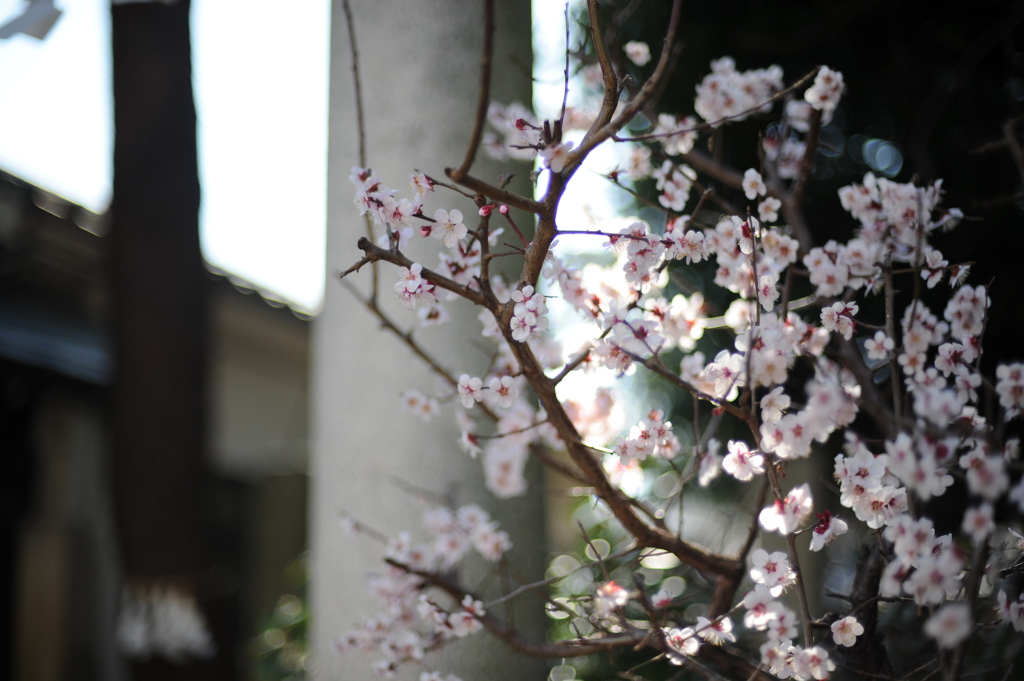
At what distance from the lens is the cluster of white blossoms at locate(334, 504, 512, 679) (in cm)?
100

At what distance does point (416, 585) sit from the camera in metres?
1.08

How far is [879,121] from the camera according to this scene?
183 centimetres

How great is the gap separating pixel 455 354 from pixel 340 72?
603 millimetres

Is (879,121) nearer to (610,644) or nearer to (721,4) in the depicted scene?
(721,4)

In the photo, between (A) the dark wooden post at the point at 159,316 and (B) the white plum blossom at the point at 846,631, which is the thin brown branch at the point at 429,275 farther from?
(A) the dark wooden post at the point at 159,316

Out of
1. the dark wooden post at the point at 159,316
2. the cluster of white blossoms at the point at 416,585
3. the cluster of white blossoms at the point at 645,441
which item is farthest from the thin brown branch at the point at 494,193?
the dark wooden post at the point at 159,316

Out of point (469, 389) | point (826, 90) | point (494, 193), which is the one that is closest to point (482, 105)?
point (494, 193)

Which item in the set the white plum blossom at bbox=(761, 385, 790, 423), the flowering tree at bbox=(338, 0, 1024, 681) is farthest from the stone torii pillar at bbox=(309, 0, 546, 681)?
the white plum blossom at bbox=(761, 385, 790, 423)

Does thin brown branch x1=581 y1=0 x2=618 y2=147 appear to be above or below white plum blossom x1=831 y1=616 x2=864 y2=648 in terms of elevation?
above

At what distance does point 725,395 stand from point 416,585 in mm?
575

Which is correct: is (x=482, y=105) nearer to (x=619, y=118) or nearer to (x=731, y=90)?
(x=619, y=118)

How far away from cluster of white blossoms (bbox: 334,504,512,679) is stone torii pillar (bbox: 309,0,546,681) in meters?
0.06

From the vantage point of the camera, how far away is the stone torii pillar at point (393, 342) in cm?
121

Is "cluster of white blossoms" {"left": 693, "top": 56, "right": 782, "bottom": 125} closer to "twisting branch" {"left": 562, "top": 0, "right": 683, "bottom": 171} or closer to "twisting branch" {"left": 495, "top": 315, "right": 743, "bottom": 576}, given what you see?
"twisting branch" {"left": 562, "top": 0, "right": 683, "bottom": 171}
